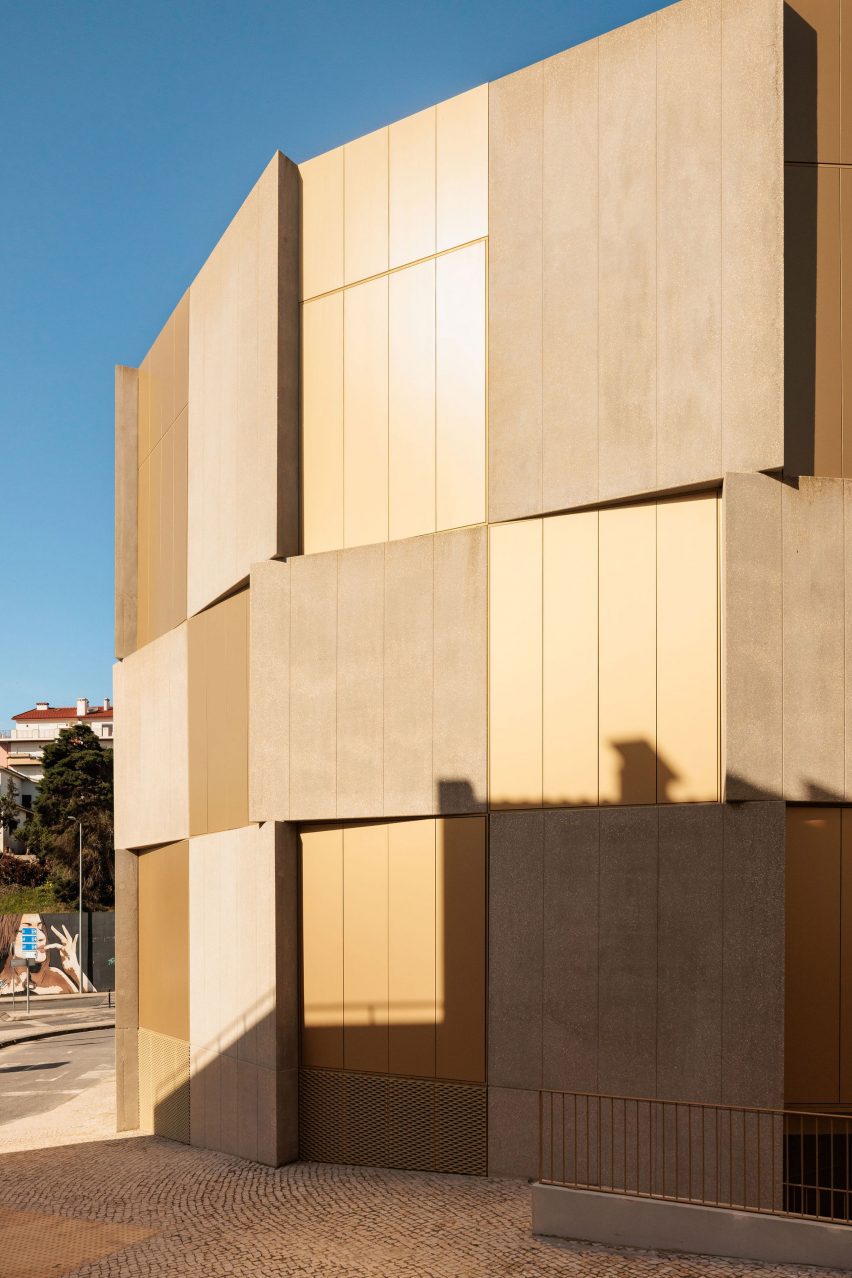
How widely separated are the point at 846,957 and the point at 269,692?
27.3 ft

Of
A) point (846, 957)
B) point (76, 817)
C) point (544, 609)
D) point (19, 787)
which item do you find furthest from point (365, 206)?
point (19, 787)

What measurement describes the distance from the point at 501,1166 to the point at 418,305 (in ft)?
36.7

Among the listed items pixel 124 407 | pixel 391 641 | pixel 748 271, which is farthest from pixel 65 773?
pixel 748 271

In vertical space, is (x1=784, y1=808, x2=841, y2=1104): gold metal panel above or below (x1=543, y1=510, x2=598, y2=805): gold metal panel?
below

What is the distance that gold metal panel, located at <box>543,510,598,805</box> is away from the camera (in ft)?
46.3

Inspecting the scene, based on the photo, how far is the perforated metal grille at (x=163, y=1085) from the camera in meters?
19.6

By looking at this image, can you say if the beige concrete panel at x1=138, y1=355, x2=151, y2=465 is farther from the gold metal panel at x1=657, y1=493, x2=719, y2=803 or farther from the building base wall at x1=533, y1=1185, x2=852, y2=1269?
the building base wall at x1=533, y1=1185, x2=852, y2=1269

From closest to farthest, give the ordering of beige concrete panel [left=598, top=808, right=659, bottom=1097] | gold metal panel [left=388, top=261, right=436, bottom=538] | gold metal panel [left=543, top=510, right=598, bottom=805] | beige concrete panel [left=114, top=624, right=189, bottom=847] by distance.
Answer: beige concrete panel [left=598, top=808, right=659, bottom=1097]
gold metal panel [left=543, top=510, right=598, bottom=805]
gold metal panel [left=388, top=261, right=436, bottom=538]
beige concrete panel [left=114, top=624, right=189, bottom=847]

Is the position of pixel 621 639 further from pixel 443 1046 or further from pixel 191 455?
pixel 191 455

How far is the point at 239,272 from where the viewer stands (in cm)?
1838

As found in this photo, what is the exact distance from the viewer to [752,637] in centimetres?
1317

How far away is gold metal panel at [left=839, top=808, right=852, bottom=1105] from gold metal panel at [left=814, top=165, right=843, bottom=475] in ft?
13.8

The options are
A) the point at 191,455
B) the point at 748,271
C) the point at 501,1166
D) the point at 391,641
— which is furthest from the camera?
the point at 191,455

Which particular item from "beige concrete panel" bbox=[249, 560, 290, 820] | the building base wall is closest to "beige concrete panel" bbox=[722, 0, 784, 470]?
"beige concrete panel" bbox=[249, 560, 290, 820]
